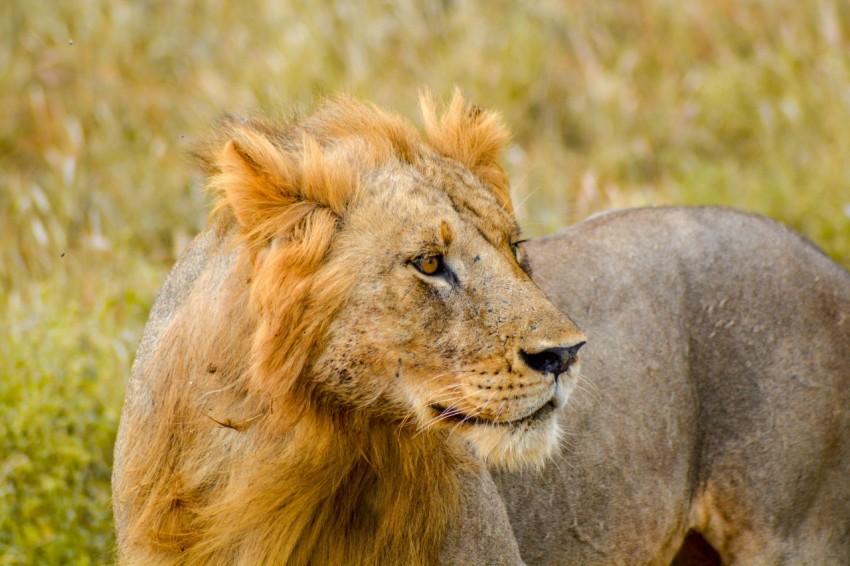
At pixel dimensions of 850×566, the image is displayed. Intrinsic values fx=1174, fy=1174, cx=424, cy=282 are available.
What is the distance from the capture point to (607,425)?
13.1ft

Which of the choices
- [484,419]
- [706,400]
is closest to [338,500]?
[484,419]

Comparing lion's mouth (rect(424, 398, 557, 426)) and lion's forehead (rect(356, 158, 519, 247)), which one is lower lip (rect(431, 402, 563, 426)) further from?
lion's forehead (rect(356, 158, 519, 247))

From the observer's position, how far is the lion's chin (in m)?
2.96

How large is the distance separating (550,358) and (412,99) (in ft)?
19.5

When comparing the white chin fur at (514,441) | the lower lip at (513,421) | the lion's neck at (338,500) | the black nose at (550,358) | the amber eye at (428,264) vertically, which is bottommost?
the lion's neck at (338,500)

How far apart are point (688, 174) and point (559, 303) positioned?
428cm

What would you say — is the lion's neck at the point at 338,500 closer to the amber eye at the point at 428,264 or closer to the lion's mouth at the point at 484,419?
the lion's mouth at the point at 484,419

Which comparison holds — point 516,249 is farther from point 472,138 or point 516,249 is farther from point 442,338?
point 442,338

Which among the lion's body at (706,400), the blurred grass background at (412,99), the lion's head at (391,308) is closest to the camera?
the lion's head at (391,308)

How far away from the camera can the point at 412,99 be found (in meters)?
8.62

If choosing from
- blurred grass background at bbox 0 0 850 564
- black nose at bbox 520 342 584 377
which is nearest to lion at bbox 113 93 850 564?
black nose at bbox 520 342 584 377

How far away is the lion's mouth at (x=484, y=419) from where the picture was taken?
2928mm

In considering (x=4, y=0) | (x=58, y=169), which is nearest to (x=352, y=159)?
(x=58, y=169)

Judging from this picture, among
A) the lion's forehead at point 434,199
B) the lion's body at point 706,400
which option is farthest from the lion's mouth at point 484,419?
the lion's body at point 706,400
